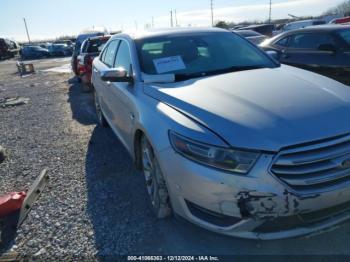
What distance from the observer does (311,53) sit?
6965mm

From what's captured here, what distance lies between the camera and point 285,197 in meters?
2.18

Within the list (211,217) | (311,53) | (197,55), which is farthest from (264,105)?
(311,53)

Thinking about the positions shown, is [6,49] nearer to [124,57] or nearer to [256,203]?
[124,57]

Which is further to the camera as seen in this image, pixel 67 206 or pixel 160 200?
pixel 67 206

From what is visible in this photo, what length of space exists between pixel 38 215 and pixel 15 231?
29 cm

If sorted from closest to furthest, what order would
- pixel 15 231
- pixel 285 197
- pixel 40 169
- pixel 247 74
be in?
pixel 285 197, pixel 15 231, pixel 247 74, pixel 40 169

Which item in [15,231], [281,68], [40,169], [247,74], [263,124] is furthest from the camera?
[40,169]

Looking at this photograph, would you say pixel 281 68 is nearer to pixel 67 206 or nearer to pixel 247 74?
pixel 247 74

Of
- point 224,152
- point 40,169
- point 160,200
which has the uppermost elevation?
point 224,152

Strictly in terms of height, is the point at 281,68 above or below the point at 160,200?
above

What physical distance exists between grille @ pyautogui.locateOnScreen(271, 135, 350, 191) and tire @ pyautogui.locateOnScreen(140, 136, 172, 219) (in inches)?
40.6

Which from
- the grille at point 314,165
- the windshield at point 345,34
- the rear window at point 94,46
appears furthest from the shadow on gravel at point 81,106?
the grille at point 314,165

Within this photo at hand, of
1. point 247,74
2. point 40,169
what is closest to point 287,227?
point 247,74

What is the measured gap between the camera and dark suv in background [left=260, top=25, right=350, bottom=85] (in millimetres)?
6293
